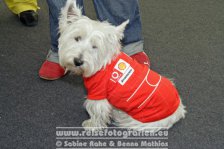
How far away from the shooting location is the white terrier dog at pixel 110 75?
1.50 metres

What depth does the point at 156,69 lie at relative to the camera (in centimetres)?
225

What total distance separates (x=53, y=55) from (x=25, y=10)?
0.75 metres

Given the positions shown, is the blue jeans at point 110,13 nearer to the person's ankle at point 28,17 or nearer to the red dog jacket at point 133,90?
the red dog jacket at point 133,90

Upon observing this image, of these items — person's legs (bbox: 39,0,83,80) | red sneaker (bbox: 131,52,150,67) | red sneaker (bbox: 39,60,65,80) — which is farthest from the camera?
red sneaker (bbox: 131,52,150,67)

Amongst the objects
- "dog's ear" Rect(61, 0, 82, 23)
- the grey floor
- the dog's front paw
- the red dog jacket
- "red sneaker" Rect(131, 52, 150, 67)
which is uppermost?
"dog's ear" Rect(61, 0, 82, 23)

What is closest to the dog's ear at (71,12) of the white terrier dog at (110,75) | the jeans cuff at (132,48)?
the white terrier dog at (110,75)

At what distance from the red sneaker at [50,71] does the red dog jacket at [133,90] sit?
503 millimetres

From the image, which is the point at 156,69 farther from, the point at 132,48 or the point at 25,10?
the point at 25,10

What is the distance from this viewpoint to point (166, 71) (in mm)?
2232

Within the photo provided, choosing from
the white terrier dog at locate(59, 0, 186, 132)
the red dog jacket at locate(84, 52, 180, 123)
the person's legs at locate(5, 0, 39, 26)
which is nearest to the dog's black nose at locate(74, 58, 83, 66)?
the white terrier dog at locate(59, 0, 186, 132)

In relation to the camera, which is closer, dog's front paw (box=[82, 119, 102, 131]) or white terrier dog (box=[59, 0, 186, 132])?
white terrier dog (box=[59, 0, 186, 132])

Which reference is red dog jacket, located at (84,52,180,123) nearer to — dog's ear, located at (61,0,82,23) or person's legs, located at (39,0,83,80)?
dog's ear, located at (61,0,82,23)

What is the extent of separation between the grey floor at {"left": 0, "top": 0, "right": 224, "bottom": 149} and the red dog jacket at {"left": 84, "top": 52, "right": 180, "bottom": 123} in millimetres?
209

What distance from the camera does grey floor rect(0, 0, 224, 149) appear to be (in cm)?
172
